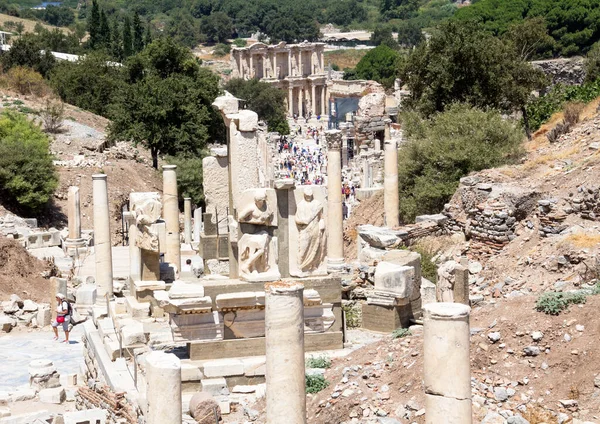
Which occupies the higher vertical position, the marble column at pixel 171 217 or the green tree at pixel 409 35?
the green tree at pixel 409 35

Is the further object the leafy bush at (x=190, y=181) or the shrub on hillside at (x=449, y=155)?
the leafy bush at (x=190, y=181)

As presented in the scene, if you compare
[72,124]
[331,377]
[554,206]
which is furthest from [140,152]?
[331,377]

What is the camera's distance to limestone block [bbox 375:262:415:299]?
661 inches

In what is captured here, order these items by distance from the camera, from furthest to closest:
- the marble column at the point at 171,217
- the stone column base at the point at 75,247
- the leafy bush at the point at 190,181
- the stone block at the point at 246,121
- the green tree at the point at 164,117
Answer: the green tree at the point at 164,117 → the leafy bush at the point at 190,181 → the stone column base at the point at 75,247 → the marble column at the point at 171,217 → the stone block at the point at 246,121

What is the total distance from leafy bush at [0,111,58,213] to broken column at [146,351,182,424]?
29868 mm

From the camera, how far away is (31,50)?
78.8 meters

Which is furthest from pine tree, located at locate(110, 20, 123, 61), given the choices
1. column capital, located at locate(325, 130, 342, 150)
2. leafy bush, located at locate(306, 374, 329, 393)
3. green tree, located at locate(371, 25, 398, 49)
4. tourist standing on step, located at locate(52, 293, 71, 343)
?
leafy bush, located at locate(306, 374, 329, 393)

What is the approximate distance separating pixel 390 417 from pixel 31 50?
230 feet

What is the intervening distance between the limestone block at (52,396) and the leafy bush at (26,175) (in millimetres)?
23741

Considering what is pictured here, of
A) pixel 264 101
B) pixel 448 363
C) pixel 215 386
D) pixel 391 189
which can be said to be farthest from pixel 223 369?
pixel 264 101

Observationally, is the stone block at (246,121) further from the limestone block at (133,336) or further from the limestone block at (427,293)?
the limestone block at (427,293)

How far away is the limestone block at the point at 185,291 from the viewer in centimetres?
1519

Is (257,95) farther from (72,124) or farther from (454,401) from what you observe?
(454,401)

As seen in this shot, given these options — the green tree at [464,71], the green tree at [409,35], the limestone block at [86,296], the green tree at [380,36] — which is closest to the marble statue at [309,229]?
the limestone block at [86,296]
